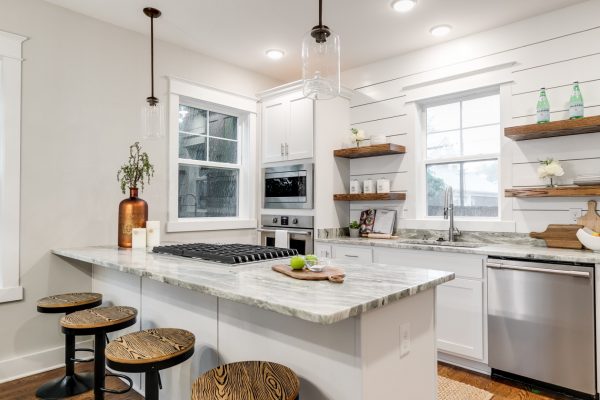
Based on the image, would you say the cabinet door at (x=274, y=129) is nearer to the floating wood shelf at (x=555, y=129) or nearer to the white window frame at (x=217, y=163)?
the white window frame at (x=217, y=163)

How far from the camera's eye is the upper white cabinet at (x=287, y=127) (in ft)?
12.6

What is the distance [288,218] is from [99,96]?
2040 mm

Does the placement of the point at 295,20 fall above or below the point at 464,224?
above

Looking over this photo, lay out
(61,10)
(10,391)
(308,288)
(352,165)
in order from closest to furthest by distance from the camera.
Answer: (308,288) → (10,391) → (61,10) → (352,165)

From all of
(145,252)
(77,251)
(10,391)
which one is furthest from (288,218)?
(10,391)

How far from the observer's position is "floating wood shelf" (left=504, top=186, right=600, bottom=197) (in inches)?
103

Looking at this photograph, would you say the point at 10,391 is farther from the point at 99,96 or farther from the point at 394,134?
the point at 394,134

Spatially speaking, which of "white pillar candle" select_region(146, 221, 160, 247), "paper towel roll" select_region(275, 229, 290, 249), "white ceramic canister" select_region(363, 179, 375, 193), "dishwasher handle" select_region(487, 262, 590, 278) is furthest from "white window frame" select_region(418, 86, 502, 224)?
"white pillar candle" select_region(146, 221, 160, 247)

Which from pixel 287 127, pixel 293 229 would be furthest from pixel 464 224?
pixel 287 127

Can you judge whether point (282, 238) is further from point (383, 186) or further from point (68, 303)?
point (68, 303)

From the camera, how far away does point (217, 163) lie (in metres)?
4.02

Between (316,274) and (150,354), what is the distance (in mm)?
737

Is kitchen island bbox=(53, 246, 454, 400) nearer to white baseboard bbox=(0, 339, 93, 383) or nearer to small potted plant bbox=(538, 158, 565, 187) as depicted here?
white baseboard bbox=(0, 339, 93, 383)

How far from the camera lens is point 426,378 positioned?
5.38ft
